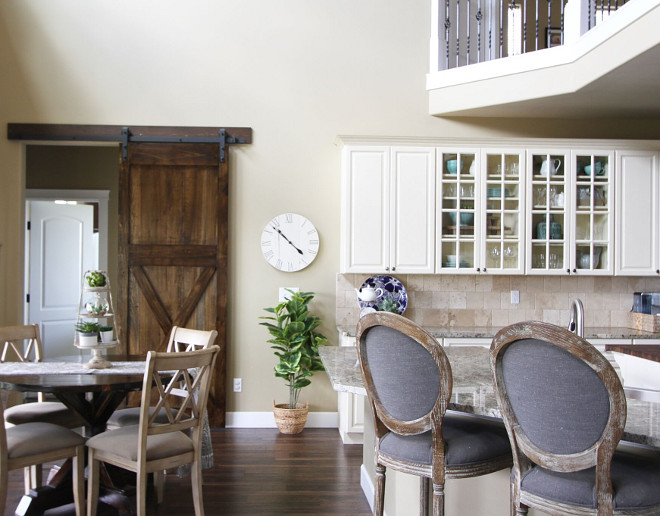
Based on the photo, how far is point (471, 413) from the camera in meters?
2.20

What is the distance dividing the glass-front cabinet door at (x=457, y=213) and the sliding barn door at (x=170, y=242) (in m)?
1.77

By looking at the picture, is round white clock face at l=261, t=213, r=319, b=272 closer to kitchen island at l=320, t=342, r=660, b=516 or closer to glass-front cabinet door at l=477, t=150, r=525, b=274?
glass-front cabinet door at l=477, t=150, r=525, b=274

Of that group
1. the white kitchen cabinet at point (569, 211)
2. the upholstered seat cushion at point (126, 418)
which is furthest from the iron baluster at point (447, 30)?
the upholstered seat cushion at point (126, 418)

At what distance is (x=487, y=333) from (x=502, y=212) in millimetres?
1005

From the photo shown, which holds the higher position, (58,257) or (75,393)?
(58,257)

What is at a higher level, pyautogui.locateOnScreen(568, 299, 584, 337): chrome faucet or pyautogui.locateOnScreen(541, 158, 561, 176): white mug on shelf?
pyautogui.locateOnScreen(541, 158, 561, 176): white mug on shelf

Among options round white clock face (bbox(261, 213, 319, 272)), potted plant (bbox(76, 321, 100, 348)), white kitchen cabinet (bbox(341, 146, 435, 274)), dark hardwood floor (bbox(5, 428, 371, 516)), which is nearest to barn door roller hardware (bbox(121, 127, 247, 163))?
round white clock face (bbox(261, 213, 319, 272))

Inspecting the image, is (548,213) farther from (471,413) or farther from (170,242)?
(471,413)

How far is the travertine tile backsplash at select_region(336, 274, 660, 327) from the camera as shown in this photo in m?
5.40

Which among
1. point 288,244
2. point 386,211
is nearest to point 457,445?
point 386,211

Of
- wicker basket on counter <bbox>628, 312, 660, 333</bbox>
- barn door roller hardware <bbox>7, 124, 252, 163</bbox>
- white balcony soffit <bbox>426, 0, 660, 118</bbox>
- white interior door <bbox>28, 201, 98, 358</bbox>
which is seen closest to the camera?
white balcony soffit <bbox>426, 0, 660, 118</bbox>

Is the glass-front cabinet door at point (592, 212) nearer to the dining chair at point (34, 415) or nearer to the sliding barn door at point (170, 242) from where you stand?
the sliding barn door at point (170, 242)

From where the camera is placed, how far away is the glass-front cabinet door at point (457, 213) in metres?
5.15

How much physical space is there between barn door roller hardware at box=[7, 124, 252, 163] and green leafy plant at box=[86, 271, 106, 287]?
212 centimetres
